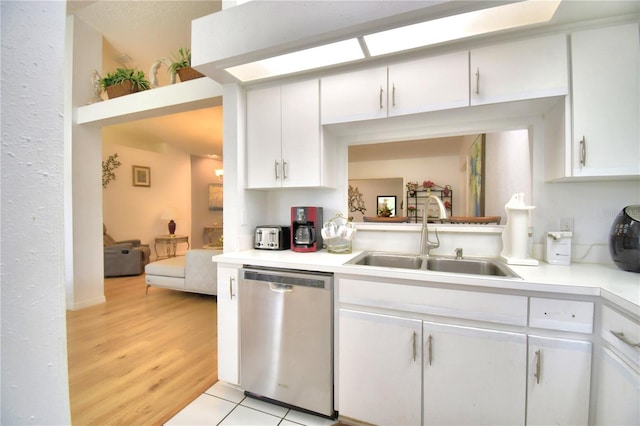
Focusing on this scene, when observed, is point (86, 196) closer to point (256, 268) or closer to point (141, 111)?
point (141, 111)

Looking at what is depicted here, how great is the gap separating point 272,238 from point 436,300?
1.23 m

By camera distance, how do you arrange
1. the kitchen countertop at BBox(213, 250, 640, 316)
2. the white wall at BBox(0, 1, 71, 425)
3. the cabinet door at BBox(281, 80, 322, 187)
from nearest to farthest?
the white wall at BBox(0, 1, 71, 425) < the kitchen countertop at BBox(213, 250, 640, 316) < the cabinet door at BBox(281, 80, 322, 187)

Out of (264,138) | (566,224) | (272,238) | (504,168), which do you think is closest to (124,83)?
(264,138)

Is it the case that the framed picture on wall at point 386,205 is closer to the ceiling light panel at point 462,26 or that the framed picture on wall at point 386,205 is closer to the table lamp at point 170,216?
the ceiling light panel at point 462,26

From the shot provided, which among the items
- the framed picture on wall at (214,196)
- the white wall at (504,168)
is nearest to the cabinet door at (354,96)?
the white wall at (504,168)

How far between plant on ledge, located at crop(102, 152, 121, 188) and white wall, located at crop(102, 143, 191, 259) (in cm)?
7

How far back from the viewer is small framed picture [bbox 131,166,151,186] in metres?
5.58

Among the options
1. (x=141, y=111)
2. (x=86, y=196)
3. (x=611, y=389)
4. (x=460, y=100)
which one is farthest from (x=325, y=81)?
(x=86, y=196)

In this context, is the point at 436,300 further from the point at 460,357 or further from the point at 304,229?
the point at 304,229

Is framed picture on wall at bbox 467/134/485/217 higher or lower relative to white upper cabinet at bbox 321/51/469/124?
lower

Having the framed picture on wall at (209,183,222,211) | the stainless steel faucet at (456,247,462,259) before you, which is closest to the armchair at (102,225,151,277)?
the framed picture on wall at (209,183,222,211)

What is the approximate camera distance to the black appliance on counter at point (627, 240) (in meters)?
1.25

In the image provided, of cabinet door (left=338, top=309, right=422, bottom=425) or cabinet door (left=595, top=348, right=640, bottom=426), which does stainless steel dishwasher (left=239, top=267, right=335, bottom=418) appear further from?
cabinet door (left=595, top=348, right=640, bottom=426)

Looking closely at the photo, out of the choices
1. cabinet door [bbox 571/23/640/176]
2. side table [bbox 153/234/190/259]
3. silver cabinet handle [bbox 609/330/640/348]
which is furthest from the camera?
side table [bbox 153/234/190/259]
